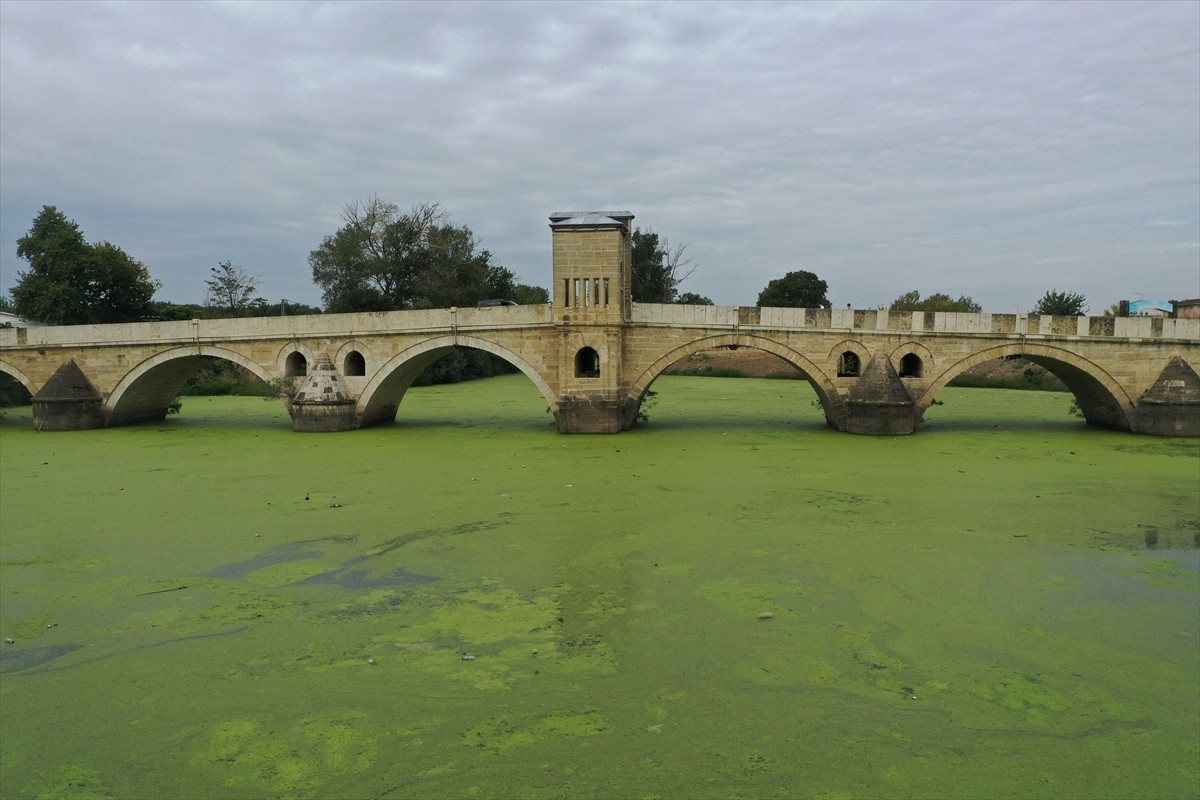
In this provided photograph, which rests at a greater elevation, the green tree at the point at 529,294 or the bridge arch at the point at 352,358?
the green tree at the point at 529,294

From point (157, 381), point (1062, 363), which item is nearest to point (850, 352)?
point (1062, 363)

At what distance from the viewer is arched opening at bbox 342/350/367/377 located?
675 inches

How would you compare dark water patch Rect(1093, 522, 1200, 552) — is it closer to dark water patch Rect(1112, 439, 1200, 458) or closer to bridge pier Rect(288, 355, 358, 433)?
dark water patch Rect(1112, 439, 1200, 458)

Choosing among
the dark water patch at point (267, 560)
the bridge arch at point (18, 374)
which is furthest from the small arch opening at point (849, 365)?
the bridge arch at point (18, 374)

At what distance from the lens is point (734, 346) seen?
52.1 ft

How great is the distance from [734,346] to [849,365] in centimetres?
231

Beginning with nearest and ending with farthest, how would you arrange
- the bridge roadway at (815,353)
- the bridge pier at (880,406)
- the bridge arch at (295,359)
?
the bridge pier at (880,406) < the bridge roadway at (815,353) < the bridge arch at (295,359)

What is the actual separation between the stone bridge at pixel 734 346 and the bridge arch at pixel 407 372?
43 millimetres

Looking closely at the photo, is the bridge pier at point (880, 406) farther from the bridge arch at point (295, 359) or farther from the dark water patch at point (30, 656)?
the dark water patch at point (30, 656)

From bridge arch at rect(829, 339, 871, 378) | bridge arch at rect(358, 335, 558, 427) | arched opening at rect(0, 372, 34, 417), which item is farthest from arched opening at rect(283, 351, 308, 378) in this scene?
bridge arch at rect(829, 339, 871, 378)

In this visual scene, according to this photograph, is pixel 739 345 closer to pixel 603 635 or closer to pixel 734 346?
pixel 734 346

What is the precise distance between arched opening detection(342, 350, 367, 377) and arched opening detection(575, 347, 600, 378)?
4582mm

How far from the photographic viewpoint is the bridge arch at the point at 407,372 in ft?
52.3

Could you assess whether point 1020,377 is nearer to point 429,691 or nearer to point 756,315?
point 756,315
